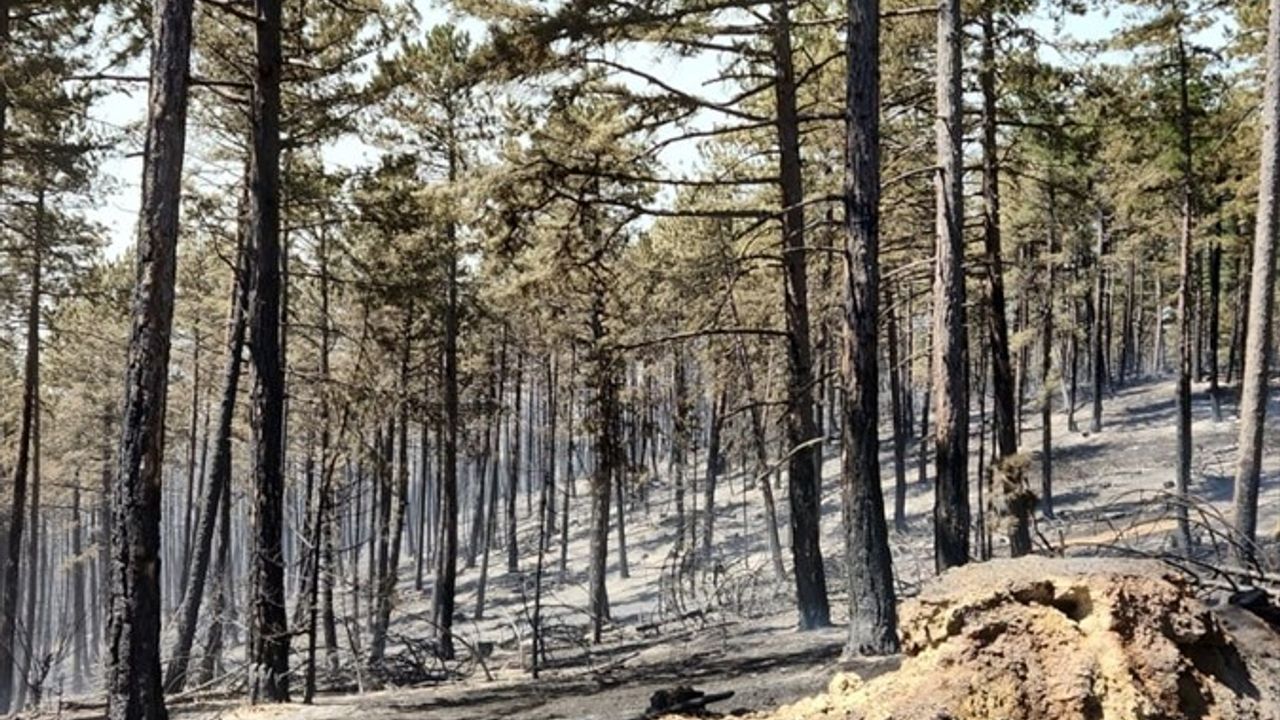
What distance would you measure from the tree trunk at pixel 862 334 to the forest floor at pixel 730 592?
0.90 m

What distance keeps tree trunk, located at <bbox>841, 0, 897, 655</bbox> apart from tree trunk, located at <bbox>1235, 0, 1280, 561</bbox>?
583cm

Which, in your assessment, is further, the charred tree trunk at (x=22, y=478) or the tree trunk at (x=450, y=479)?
the tree trunk at (x=450, y=479)

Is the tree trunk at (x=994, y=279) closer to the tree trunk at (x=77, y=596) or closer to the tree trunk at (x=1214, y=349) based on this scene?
the tree trunk at (x=1214, y=349)

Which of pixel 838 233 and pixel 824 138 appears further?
pixel 824 138

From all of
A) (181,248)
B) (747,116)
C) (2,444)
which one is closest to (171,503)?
(2,444)

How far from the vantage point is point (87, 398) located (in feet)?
107

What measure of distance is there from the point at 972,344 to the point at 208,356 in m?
24.9

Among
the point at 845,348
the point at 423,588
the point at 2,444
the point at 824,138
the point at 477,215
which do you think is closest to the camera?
the point at 845,348

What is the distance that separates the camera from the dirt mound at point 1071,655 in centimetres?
355

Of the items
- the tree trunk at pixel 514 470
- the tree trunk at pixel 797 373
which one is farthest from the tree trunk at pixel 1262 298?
the tree trunk at pixel 514 470

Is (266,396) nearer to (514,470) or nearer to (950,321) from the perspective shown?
(950,321)

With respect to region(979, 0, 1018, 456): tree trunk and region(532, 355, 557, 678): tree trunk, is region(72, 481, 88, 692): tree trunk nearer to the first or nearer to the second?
region(532, 355, 557, 678): tree trunk

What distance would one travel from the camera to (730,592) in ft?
65.2

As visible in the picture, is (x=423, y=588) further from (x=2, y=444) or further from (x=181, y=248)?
(x=181, y=248)
